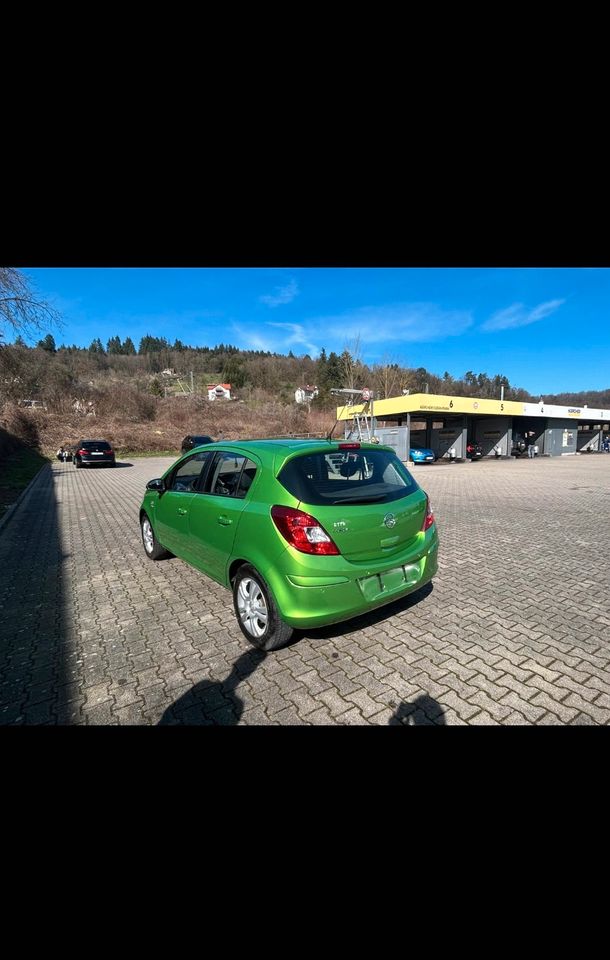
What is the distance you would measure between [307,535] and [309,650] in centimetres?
111

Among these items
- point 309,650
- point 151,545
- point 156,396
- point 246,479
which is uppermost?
point 156,396

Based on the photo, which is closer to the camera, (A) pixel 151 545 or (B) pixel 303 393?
(A) pixel 151 545

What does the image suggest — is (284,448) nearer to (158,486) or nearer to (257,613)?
(257,613)

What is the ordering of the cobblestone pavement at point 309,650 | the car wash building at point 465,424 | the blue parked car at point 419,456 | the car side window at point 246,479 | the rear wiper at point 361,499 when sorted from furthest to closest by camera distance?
the blue parked car at point 419,456
the car wash building at point 465,424
the car side window at point 246,479
the rear wiper at point 361,499
the cobblestone pavement at point 309,650

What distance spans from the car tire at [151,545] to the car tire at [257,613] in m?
2.42

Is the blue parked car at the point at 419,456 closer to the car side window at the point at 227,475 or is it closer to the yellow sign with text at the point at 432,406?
the yellow sign with text at the point at 432,406

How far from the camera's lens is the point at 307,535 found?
2.62 meters

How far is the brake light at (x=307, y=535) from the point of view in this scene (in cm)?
261

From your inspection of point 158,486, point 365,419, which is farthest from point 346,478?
point 365,419

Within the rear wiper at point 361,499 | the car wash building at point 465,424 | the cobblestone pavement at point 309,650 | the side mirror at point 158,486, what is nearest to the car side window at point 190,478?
the side mirror at point 158,486

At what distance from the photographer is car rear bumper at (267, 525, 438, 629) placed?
2600 millimetres
